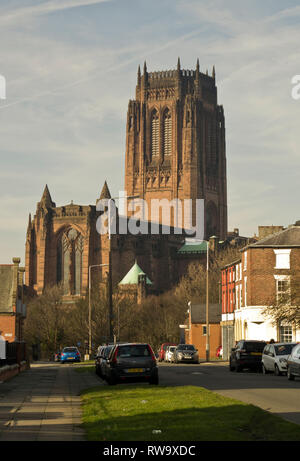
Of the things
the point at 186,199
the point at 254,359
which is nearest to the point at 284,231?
the point at 254,359

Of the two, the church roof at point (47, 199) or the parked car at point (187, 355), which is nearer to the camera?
the parked car at point (187, 355)

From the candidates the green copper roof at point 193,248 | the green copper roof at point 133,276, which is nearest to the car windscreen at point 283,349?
the green copper roof at point 133,276

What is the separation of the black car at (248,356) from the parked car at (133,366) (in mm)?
12988

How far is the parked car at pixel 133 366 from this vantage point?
Result: 25.8 metres

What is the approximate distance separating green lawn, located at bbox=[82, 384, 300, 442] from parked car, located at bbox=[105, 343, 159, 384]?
5.26m

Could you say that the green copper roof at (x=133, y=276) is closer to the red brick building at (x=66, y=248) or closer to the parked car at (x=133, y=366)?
the red brick building at (x=66, y=248)

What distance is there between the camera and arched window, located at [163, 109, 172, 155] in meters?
142

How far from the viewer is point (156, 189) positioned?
143000 millimetres

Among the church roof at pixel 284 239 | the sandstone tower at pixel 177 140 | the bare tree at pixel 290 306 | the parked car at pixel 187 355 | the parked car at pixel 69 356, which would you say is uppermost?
the sandstone tower at pixel 177 140

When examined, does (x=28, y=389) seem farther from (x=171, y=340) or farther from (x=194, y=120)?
(x=194, y=120)

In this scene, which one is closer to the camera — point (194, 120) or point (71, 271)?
point (71, 271)

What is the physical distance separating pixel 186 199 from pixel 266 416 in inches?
4958

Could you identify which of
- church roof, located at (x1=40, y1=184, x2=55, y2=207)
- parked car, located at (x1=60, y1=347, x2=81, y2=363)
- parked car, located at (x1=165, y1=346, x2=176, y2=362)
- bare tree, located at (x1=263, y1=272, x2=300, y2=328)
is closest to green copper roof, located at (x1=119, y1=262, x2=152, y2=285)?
church roof, located at (x1=40, y1=184, x2=55, y2=207)

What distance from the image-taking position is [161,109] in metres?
143
